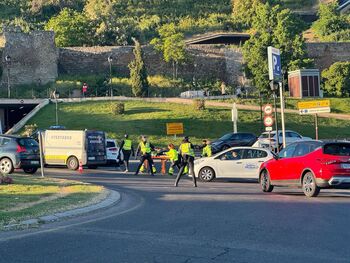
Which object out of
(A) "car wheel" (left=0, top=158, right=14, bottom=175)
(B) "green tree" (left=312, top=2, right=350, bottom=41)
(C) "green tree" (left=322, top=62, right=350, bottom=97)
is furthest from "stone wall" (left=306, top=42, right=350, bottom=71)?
(A) "car wheel" (left=0, top=158, right=14, bottom=175)

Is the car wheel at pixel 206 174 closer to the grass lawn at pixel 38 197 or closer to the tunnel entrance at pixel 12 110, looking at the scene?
the grass lawn at pixel 38 197

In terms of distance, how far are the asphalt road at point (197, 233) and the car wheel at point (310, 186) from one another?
46 centimetres

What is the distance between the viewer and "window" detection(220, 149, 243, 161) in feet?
74.6

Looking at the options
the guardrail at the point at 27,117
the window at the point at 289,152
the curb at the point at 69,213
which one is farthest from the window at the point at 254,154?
the guardrail at the point at 27,117

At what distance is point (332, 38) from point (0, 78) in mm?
49237

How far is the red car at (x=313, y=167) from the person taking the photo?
51.9 feet

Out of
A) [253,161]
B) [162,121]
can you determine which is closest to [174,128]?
[162,121]

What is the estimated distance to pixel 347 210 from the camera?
524 inches

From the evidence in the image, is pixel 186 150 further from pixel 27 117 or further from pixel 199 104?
pixel 27 117

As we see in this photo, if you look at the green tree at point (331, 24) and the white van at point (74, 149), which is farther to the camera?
the green tree at point (331, 24)

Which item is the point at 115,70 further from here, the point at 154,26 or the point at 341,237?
the point at 341,237

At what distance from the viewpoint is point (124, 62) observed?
7975 cm

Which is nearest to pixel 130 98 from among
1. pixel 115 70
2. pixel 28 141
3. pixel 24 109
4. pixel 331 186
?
pixel 24 109

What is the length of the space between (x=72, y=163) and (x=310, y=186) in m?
15.0
